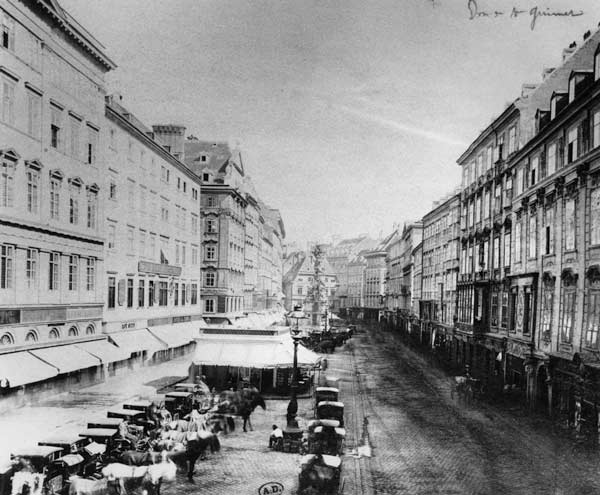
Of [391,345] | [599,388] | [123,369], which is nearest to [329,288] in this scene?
[391,345]

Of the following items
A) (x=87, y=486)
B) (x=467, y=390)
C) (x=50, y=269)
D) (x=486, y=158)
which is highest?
(x=486, y=158)

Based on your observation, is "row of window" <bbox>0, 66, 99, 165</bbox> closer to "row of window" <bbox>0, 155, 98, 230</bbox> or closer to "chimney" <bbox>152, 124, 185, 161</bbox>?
"row of window" <bbox>0, 155, 98, 230</bbox>

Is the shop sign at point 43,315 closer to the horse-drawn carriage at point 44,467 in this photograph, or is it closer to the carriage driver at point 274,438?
the horse-drawn carriage at point 44,467

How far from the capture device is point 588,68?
28375 millimetres

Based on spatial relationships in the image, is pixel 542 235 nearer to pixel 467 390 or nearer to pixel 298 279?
pixel 467 390

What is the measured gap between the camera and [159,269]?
126 feet

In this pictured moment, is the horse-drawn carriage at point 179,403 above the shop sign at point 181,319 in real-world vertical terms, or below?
below

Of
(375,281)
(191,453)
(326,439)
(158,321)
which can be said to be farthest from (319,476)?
(375,281)

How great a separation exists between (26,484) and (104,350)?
13829 mm

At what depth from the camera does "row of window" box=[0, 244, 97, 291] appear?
18203mm

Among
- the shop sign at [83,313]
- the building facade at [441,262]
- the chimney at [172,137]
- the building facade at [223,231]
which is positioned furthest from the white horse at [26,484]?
the building facade at [441,262]

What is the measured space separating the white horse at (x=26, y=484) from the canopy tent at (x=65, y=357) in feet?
25.6

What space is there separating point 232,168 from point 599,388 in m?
32.2

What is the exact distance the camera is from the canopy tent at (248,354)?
2758 cm
